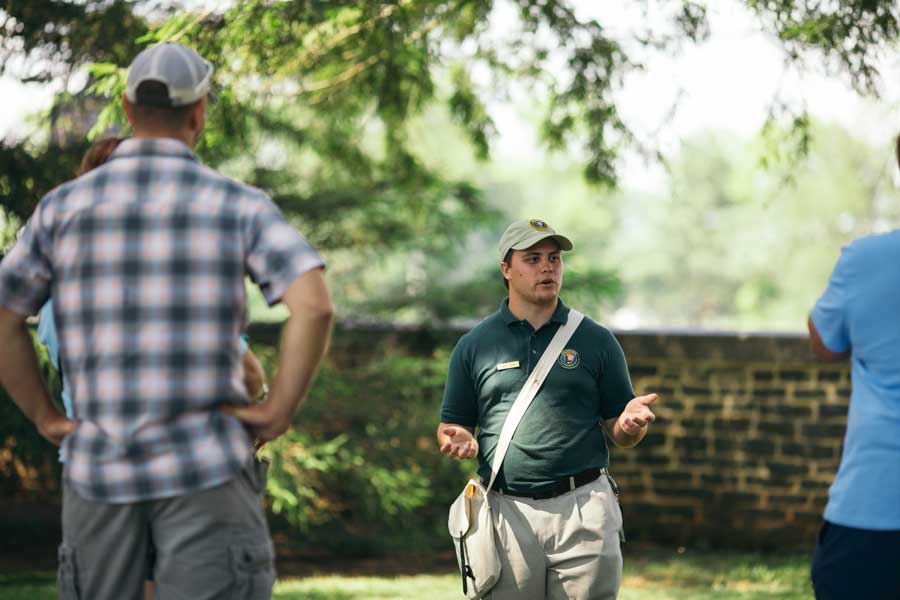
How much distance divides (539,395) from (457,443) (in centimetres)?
35

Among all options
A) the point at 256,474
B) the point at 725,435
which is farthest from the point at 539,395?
the point at 725,435

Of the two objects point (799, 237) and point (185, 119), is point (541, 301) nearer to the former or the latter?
point (185, 119)

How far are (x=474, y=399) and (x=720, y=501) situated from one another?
24.2 feet

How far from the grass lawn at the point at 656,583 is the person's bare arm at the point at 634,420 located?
425cm

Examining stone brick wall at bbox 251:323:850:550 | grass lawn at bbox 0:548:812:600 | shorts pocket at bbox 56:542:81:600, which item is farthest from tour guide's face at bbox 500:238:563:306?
stone brick wall at bbox 251:323:850:550

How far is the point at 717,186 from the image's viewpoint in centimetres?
6538

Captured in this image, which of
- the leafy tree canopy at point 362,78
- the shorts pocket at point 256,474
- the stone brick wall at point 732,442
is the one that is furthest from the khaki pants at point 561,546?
the stone brick wall at point 732,442

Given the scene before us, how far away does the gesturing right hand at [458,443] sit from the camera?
380cm

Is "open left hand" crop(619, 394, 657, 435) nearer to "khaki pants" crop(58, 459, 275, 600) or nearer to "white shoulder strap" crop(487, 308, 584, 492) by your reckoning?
"white shoulder strap" crop(487, 308, 584, 492)

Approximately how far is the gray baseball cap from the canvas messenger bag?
1707mm

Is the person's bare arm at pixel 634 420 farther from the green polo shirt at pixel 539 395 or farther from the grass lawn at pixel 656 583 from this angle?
the grass lawn at pixel 656 583

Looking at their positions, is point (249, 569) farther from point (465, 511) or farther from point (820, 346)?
point (465, 511)

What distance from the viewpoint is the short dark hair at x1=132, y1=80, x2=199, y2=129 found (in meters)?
2.67

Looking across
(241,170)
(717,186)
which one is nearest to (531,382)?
(241,170)
